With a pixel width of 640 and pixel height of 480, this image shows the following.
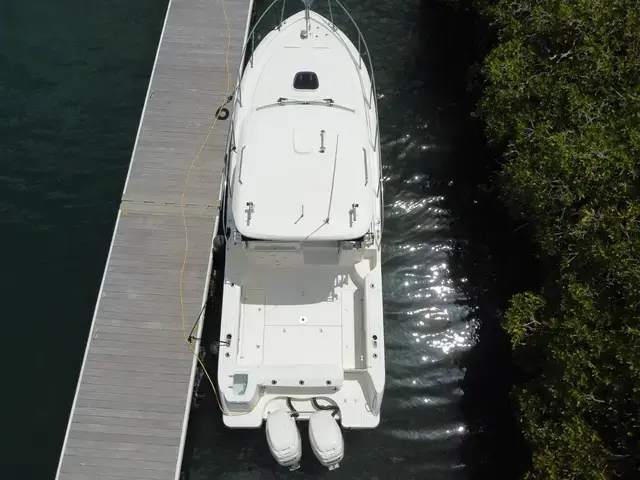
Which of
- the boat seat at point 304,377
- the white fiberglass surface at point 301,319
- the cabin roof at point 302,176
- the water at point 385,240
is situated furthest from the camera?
the water at point 385,240

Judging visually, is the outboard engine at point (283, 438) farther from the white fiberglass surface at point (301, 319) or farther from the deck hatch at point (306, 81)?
the deck hatch at point (306, 81)

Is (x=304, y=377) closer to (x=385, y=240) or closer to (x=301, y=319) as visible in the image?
(x=301, y=319)

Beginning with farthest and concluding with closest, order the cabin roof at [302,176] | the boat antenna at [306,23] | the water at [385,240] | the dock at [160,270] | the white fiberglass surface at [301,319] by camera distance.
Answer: the boat antenna at [306,23] → the water at [385,240] → the white fiberglass surface at [301,319] → the dock at [160,270] → the cabin roof at [302,176]

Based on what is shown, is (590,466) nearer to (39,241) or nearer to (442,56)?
(442,56)

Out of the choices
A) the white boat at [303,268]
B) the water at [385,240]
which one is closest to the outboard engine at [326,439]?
the white boat at [303,268]

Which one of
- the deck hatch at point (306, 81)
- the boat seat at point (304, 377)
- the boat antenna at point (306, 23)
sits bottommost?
the boat seat at point (304, 377)

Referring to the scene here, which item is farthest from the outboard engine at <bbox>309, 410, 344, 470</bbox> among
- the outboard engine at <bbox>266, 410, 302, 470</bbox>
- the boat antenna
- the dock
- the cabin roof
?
the boat antenna

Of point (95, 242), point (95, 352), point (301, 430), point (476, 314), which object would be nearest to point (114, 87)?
point (95, 242)

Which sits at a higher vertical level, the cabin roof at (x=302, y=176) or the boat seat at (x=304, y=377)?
the cabin roof at (x=302, y=176)
